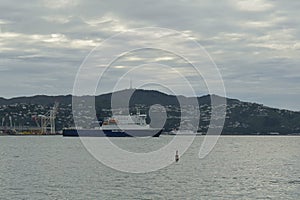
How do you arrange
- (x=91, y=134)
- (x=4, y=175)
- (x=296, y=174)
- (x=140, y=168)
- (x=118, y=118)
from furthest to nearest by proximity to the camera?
1. (x=91, y=134)
2. (x=118, y=118)
3. (x=140, y=168)
4. (x=296, y=174)
5. (x=4, y=175)

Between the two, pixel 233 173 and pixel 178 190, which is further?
pixel 233 173

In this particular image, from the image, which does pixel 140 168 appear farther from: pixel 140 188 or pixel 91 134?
pixel 91 134

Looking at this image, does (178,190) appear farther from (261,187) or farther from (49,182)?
(49,182)

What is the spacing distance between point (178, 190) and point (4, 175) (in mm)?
19855

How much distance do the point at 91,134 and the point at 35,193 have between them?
15629cm

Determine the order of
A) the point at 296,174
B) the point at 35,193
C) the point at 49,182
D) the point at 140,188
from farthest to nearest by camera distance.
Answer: the point at 296,174 → the point at 49,182 → the point at 140,188 → the point at 35,193

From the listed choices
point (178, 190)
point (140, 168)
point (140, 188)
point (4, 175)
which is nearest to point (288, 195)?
→ point (178, 190)

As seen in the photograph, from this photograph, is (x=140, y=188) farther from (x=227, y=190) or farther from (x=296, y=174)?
(x=296, y=174)

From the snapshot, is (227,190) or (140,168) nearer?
(227,190)

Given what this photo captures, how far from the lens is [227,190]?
43281 mm

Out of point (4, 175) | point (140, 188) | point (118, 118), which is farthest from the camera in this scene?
point (118, 118)

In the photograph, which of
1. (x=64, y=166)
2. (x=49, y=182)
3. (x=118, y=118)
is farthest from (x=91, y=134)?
(x=49, y=182)

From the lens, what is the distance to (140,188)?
43.6 meters

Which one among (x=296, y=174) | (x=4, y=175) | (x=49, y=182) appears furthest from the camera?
(x=296, y=174)
